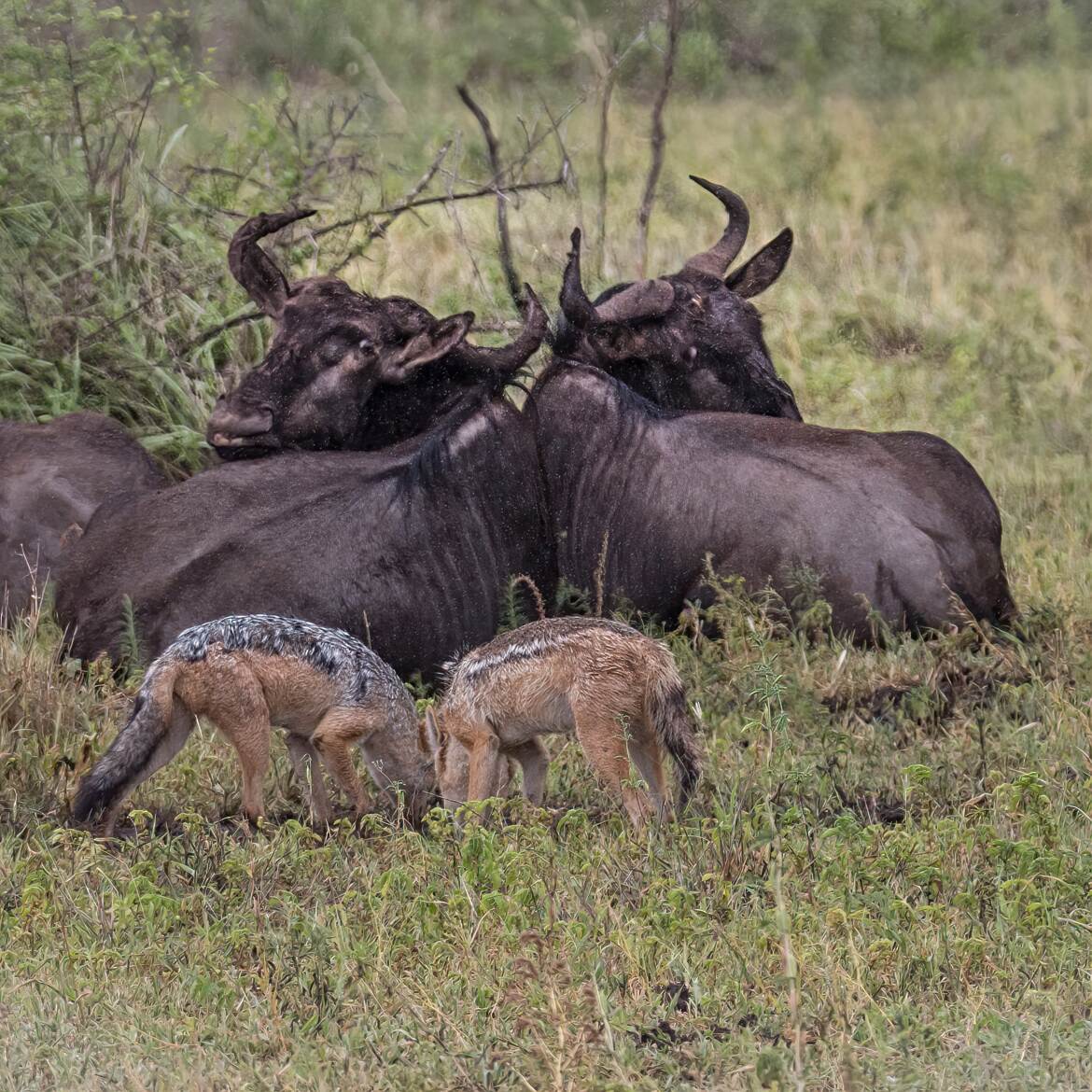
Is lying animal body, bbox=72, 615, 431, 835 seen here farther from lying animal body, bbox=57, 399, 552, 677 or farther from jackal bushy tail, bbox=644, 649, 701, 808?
lying animal body, bbox=57, 399, 552, 677

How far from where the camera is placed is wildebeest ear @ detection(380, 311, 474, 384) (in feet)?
29.3

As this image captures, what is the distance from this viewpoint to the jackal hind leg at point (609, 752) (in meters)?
5.63

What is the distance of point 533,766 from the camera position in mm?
6133

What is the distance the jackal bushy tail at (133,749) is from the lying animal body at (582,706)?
86 centimetres

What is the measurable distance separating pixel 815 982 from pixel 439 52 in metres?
16.9

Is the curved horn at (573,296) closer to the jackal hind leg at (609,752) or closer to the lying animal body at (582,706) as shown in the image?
the lying animal body at (582,706)

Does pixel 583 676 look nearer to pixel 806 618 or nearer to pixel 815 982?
pixel 815 982

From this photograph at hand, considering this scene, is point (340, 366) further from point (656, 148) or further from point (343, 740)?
point (656, 148)

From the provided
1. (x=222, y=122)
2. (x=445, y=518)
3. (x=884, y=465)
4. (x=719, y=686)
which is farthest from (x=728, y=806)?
(x=222, y=122)

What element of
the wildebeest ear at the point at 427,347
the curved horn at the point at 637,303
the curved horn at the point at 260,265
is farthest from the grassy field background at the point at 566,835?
the curved horn at the point at 637,303

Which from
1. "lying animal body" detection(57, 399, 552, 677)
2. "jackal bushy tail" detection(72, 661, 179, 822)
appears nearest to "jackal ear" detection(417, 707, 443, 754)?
"jackal bushy tail" detection(72, 661, 179, 822)

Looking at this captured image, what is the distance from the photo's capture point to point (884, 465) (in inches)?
346

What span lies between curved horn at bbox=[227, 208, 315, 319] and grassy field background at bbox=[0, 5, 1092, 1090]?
0.81 meters

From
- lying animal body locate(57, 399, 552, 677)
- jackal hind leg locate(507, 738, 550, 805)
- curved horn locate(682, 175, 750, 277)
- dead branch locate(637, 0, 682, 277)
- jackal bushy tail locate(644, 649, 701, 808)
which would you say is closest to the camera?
jackal bushy tail locate(644, 649, 701, 808)
